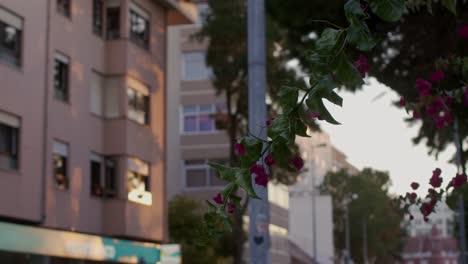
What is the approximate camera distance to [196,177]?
54.3 metres

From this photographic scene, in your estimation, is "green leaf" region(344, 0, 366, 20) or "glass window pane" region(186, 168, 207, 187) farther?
"glass window pane" region(186, 168, 207, 187)

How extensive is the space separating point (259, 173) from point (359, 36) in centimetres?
97

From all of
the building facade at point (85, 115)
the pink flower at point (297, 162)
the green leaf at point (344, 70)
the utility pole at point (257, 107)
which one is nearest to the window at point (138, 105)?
the building facade at point (85, 115)

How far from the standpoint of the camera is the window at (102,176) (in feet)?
94.4

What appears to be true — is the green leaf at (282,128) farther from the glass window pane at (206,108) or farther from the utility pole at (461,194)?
the glass window pane at (206,108)

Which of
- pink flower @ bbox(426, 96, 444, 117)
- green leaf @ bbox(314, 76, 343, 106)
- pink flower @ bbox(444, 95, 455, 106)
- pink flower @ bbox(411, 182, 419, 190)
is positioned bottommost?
green leaf @ bbox(314, 76, 343, 106)

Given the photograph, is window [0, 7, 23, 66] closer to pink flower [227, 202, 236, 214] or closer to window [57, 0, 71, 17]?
window [57, 0, 71, 17]

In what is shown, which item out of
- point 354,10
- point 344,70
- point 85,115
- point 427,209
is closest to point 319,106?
point 344,70

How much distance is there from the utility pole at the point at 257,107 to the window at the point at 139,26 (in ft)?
58.9

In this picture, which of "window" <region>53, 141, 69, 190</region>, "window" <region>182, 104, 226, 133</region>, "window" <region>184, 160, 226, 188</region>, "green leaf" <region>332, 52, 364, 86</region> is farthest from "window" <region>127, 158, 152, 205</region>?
"green leaf" <region>332, 52, 364, 86</region>

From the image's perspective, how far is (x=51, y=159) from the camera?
25.7 meters

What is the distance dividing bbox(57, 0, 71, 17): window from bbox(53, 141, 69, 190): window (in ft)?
12.2

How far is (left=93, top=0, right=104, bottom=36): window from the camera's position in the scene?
97.3ft

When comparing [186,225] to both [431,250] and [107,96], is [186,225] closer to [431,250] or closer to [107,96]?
[107,96]
